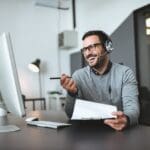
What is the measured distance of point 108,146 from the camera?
1027mm

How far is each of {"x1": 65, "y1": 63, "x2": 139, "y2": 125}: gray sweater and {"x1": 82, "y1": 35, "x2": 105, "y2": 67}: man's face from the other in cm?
12

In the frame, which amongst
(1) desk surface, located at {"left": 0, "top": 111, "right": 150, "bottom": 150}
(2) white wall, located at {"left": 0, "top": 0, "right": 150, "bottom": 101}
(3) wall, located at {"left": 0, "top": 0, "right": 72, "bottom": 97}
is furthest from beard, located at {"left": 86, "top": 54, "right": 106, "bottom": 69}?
(3) wall, located at {"left": 0, "top": 0, "right": 72, "bottom": 97}

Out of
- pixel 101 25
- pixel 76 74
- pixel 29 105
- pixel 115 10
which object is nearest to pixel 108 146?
pixel 76 74

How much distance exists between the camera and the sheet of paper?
143 cm

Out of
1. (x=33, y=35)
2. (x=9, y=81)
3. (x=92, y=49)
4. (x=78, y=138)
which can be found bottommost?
(x=78, y=138)

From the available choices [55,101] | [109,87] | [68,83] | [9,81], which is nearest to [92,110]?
[68,83]

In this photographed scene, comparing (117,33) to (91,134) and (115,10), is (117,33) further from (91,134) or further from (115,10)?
(91,134)

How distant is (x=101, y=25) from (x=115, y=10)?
0.54 m

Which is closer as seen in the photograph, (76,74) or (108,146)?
(108,146)

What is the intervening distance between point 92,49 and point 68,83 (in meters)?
0.30

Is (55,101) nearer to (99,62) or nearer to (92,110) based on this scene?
(99,62)

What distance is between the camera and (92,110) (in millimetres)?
1498

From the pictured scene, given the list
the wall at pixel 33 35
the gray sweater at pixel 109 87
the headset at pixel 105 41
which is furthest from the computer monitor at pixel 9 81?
A: the wall at pixel 33 35

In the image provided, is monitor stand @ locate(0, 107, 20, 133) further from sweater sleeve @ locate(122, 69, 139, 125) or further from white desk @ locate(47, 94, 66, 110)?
white desk @ locate(47, 94, 66, 110)
